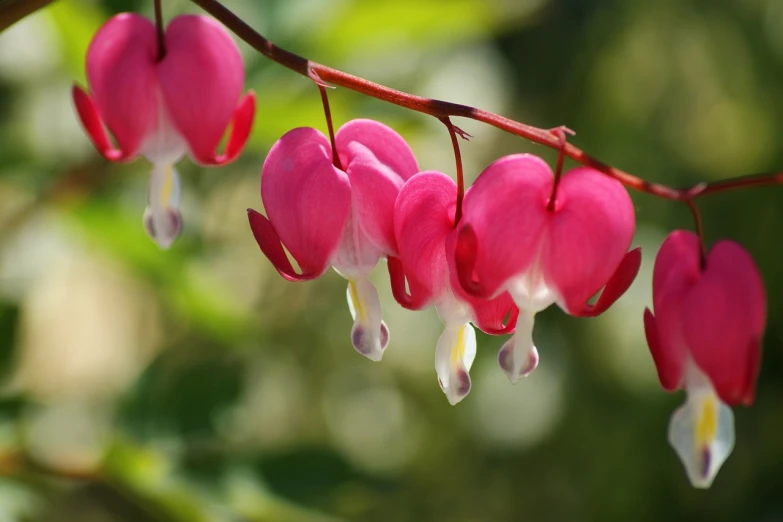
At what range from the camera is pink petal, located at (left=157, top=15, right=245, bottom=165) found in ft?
2.02

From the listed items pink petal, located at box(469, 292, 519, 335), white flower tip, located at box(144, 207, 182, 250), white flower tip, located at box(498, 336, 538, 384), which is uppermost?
white flower tip, located at box(144, 207, 182, 250)

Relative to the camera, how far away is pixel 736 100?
7.43 ft

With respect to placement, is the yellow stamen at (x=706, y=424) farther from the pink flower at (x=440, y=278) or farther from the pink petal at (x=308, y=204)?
the pink petal at (x=308, y=204)

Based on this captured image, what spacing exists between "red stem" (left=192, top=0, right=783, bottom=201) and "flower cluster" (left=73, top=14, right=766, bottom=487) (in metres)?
0.02

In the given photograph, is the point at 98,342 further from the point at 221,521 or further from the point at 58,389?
the point at 221,521

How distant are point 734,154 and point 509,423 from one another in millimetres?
851

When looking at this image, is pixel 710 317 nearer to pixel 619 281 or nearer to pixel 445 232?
pixel 619 281

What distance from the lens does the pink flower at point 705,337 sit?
556 millimetres

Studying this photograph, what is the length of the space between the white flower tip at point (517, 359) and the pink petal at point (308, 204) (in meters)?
0.12

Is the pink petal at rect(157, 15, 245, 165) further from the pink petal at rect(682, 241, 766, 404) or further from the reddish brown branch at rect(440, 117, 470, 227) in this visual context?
the pink petal at rect(682, 241, 766, 404)

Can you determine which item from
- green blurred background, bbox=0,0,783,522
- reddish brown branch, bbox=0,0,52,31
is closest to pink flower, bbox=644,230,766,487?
reddish brown branch, bbox=0,0,52,31

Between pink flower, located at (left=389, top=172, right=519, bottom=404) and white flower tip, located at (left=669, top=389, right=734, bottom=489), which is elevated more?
pink flower, located at (left=389, top=172, right=519, bottom=404)

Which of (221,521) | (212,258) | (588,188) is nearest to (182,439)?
(221,521)

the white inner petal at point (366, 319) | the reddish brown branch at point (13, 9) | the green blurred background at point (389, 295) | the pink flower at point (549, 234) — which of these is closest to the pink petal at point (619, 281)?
the pink flower at point (549, 234)
